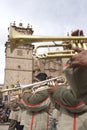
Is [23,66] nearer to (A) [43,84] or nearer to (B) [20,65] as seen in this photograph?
(B) [20,65]

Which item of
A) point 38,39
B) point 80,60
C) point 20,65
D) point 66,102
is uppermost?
point 38,39

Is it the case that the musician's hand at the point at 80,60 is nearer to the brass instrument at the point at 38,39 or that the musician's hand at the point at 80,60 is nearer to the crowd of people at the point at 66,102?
the crowd of people at the point at 66,102

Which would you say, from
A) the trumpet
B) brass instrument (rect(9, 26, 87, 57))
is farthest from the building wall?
brass instrument (rect(9, 26, 87, 57))

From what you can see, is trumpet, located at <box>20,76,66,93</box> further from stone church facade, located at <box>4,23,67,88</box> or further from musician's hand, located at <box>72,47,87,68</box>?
stone church facade, located at <box>4,23,67,88</box>

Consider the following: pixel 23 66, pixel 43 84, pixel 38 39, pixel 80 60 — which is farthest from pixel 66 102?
pixel 23 66

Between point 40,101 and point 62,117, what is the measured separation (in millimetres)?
1307

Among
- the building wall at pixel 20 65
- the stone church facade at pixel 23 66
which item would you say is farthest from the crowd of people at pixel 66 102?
the stone church facade at pixel 23 66

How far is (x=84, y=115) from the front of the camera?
5059 mm

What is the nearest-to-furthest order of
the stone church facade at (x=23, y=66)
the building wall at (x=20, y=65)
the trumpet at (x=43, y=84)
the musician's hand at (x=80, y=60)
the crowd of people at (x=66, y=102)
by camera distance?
the musician's hand at (x=80, y=60), the crowd of people at (x=66, y=102), the trumpet at (x=43, y=84), the building wall at (x=20, y=65), the stone church facade at (x=23, y=66)

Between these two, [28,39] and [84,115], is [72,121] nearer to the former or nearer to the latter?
[84,115]

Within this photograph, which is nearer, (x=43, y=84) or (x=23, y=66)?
(x=43, y=84)

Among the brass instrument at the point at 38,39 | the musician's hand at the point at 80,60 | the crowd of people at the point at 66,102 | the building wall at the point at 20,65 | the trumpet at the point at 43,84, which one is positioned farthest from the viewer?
the building wall at the point at 20,65

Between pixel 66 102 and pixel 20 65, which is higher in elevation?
pixel 66 102

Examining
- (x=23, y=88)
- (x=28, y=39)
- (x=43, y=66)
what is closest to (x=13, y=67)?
(x=43, y=66)
